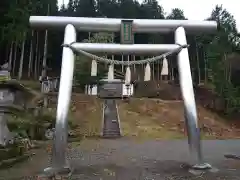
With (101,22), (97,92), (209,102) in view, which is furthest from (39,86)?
(101,22)

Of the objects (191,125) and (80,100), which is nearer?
(191,125)

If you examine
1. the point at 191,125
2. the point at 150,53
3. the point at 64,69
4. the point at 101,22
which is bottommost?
the point at 191,125

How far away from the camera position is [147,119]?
25875 mm

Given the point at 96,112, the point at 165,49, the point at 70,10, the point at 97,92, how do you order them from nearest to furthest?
1. the point at 165,49
2. the point at 96,112
3. the point at 97,92
4. the point at 70,10

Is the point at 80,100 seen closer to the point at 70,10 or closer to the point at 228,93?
the point at 228,93

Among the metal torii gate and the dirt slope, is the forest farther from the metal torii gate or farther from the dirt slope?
the metal torii gate

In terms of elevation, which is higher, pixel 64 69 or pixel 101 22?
pixel 101 22

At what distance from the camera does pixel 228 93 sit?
1192 inches

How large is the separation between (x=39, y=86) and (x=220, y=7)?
1405 inches

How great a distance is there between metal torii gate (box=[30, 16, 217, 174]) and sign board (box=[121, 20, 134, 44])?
0.13 metres

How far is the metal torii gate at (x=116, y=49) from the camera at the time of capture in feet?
25.9

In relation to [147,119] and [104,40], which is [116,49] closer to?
[147,119]

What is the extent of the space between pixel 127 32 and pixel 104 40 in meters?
24.0

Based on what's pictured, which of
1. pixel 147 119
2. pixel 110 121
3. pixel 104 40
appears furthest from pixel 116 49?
pixel 104 40
